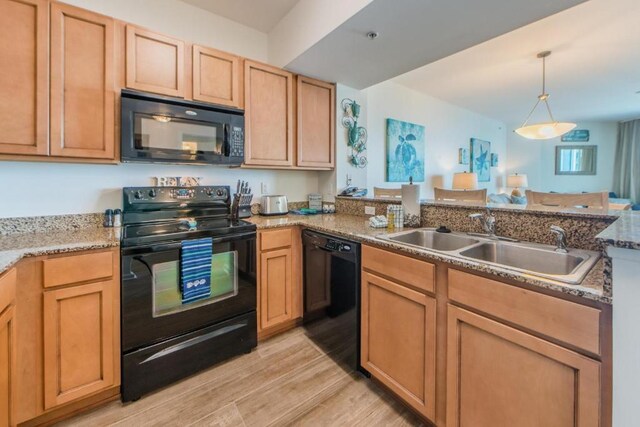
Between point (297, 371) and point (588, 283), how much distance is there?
1585 mm

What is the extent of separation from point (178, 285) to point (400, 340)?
4.28 ft

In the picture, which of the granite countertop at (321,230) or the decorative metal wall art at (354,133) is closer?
the granite countertop at (321,230)

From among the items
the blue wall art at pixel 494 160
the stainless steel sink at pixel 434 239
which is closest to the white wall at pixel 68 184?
the stainless steel sink at pixel 434 239

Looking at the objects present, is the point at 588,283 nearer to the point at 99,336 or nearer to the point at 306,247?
the point at 306,247

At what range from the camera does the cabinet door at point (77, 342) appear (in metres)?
1.34

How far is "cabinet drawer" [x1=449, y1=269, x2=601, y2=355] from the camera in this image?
0.84 m

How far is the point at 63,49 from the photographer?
156 centimetres

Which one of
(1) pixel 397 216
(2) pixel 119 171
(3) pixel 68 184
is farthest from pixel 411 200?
(3) pixel 68 184

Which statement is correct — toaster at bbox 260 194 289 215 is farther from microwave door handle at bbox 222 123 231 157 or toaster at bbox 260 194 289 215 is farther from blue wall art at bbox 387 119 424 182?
blue wall art at bbox 387 119 424 182

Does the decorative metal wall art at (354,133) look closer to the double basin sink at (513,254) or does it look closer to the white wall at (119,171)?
the white wall at (119,171)

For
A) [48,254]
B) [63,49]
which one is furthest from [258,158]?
[48,254]

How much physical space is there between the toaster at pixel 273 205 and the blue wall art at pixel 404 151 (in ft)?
6.09

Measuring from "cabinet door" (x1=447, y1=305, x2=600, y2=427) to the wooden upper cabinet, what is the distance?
2.05m

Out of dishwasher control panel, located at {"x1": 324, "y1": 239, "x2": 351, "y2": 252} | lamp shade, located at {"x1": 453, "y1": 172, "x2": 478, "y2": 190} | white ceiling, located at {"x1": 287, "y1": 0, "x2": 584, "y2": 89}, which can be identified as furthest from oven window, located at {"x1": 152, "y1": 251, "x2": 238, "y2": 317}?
lamp shade, located at {"x1": 453, "y1": 172, "x2": 478, "y2": 190}
